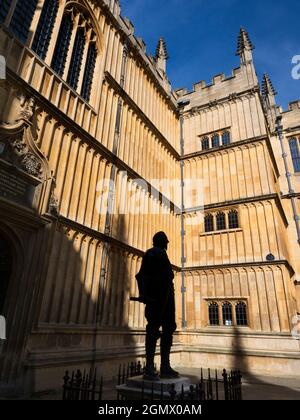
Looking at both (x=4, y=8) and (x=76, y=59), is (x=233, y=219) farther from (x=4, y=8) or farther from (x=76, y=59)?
(x=4, y=8)

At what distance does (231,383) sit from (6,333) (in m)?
5.55

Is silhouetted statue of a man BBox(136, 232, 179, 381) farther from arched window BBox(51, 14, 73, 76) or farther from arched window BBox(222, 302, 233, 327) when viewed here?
arched window BBox(222, 302, 233, 327)

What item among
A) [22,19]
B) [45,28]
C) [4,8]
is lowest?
[4,8]

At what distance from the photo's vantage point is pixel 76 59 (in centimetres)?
1227

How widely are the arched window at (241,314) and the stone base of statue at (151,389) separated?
9.53m

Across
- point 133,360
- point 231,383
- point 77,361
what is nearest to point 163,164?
point 133,360

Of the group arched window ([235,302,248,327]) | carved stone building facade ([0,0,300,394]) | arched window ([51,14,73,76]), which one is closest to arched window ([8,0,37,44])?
carved stone building facade ([0,0,300,394])

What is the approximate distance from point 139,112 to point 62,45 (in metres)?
4.92

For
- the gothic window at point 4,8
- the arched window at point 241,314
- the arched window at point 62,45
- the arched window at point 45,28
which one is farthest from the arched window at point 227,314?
the gothic window at point 4,8

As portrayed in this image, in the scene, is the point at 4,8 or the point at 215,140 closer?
the point at 4,8

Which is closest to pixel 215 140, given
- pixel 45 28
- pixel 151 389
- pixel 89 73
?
pixel 89 73

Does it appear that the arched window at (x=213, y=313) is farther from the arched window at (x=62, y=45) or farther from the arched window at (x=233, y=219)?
the arched window at (x=62, y=45)

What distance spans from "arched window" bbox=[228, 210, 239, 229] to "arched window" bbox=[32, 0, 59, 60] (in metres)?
11.4

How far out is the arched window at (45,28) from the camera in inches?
410
